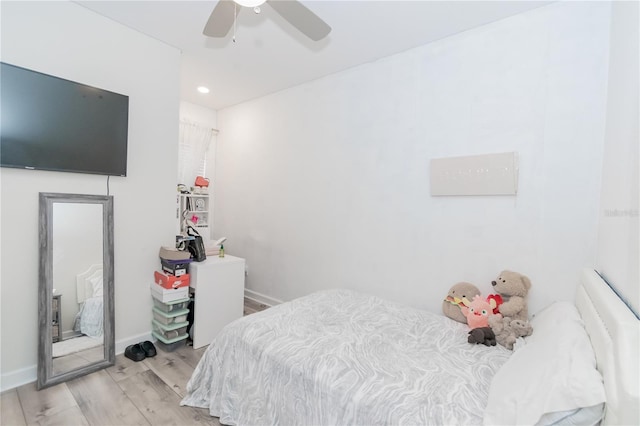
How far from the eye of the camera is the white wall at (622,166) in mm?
1167

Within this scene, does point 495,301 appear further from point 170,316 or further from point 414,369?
point 170,316

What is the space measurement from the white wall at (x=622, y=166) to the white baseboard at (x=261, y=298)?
2.94 meters

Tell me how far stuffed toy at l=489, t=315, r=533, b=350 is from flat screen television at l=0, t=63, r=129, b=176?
2863mm

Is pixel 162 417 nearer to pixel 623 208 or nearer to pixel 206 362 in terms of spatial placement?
pixel 206 362

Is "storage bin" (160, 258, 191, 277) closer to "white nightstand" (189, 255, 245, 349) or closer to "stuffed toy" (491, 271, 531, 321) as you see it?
"white nightstand" (189, 255, 245, 349)

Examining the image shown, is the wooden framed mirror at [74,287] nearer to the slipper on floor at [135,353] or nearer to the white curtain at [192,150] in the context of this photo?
the slipper on floor at [135,353]

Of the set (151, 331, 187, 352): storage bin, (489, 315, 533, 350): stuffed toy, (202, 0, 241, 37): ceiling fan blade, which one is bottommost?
(151, 331, 187, 352): storage bin

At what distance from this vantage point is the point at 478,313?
1.91 metres

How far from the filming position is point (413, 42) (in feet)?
7.90

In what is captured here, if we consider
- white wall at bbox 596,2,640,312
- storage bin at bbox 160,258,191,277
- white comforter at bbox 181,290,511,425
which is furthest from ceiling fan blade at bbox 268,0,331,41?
storage bin at bbox 160,258,191,277

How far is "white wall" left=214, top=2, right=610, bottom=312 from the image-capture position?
6.01ft

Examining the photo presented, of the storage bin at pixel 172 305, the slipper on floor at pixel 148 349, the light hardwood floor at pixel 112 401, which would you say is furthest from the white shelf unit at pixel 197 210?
the light hardwood floor at pixel 112 401

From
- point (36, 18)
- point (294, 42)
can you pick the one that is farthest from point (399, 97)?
point (36, 18)

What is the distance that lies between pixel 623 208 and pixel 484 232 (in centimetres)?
86
